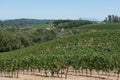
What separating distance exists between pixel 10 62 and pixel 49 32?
276 feet

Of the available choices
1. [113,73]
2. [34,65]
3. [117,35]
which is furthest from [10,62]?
[117,35]

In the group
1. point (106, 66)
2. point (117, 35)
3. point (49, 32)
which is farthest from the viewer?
point (49, 32)

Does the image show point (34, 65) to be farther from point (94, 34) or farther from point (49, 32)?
point (49, 32)

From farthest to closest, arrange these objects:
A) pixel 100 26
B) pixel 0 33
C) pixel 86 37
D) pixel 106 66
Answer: pixel 100 26 < pixel 0 33 < pixel 86 37 < pixel 106 66

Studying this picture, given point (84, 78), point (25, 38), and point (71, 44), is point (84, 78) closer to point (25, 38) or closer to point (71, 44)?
point (71, 44)

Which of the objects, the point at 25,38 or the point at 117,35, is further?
the point at 25,38

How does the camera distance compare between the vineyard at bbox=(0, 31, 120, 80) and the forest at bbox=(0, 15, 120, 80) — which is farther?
the forest at bbox=(0, 15, 120, 80)

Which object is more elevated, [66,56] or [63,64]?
[66,56]

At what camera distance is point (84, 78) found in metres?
36.3

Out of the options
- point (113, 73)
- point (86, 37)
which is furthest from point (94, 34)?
point (113, 73)

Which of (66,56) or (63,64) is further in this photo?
(66,56)

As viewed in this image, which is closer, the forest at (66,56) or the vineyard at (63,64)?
the vineyard at (63,64)

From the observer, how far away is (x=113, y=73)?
131ft

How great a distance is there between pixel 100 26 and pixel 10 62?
10592cm
